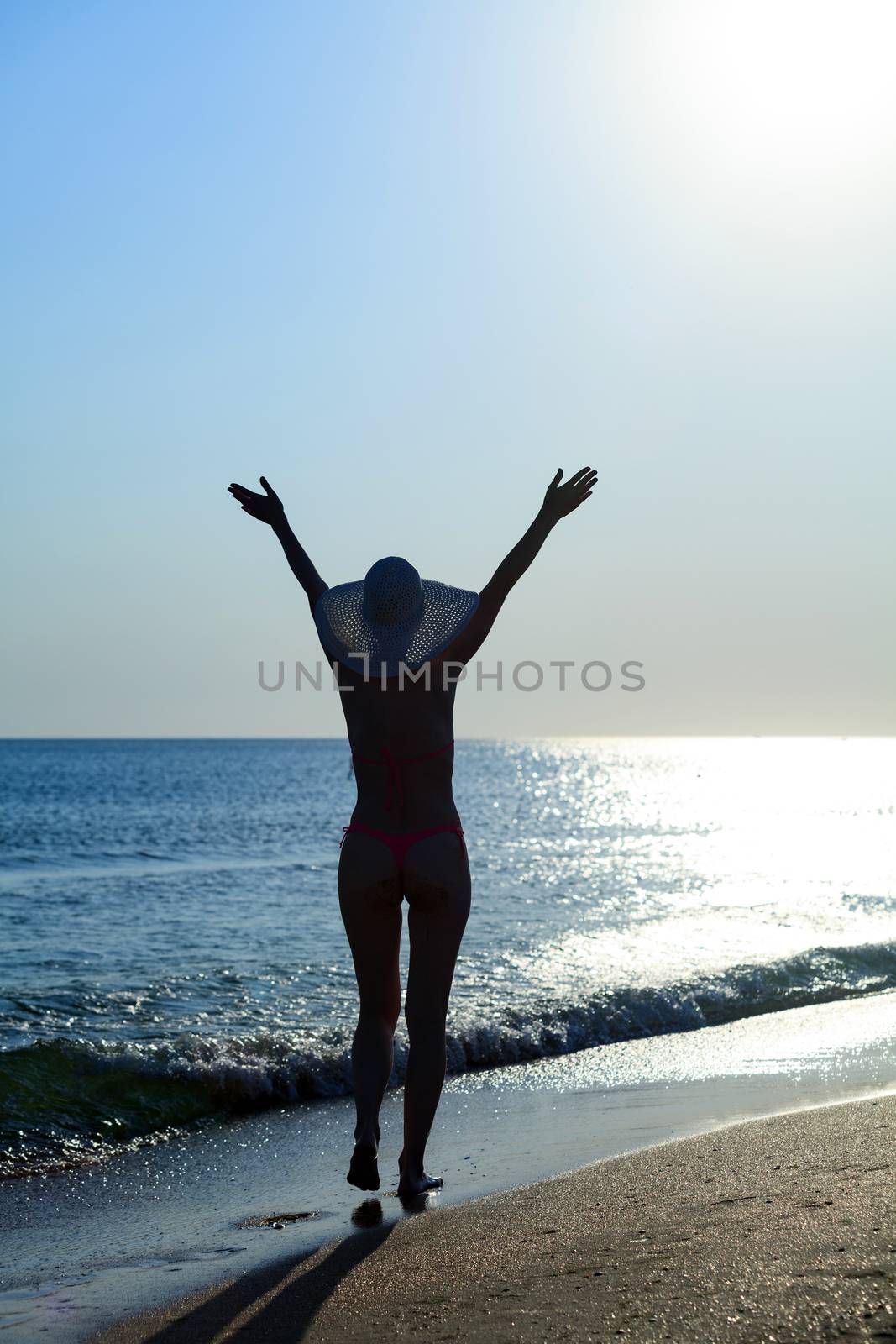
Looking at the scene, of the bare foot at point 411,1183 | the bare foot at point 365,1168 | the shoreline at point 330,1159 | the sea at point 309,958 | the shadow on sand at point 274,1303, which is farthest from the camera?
the sea at point 309,958

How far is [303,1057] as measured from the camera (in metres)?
7.00

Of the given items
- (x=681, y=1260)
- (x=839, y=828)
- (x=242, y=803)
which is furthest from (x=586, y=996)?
(x=242, y=803)

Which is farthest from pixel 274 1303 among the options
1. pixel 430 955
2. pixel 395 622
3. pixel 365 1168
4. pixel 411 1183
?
pixel 395 622

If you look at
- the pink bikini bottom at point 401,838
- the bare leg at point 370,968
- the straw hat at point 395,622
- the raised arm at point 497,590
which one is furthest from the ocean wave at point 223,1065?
the raised arm at point 497,590

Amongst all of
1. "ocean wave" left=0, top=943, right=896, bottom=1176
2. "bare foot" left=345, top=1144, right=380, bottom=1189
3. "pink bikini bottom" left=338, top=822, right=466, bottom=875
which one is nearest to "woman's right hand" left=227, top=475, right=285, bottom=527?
"pink bikini bottom" left=338, top=822, right=466, bottom=875

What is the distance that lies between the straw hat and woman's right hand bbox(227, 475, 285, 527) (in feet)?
1.90

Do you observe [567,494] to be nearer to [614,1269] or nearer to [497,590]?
[497,590]

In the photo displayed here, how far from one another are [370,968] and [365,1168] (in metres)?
0.66

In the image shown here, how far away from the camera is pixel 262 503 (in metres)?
4.50

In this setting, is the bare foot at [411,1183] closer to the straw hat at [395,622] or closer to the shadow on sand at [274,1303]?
the shadow on sand at [274,1303]

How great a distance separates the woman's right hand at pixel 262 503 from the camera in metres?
4.48

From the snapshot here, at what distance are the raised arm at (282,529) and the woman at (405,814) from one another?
0.22 metres

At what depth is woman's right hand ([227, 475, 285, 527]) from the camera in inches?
177

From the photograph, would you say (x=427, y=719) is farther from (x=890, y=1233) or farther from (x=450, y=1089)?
(x=450, y=1089)
